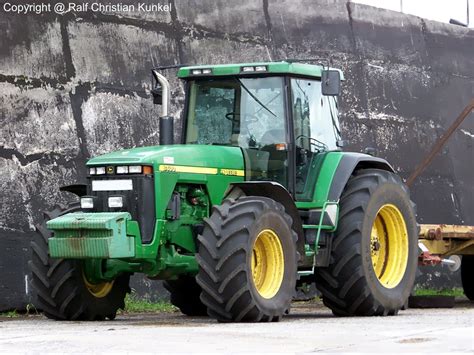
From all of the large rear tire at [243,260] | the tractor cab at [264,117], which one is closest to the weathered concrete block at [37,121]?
the tractor cab at [264,117]

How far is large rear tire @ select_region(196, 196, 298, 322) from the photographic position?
11.4 metres

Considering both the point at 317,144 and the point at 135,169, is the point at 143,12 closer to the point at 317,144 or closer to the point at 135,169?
the point at 317,144

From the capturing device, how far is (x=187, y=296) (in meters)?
14.1

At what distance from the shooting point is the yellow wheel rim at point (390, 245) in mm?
13617

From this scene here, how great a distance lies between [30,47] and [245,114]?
10.7 feet

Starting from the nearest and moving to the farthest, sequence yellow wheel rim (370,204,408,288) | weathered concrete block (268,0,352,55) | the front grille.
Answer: the front grille
yellow wheel rim (370,204,408,288)
weathered concrete block (268,0,352,55)

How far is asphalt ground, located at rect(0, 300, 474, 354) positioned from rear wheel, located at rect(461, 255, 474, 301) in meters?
4.39

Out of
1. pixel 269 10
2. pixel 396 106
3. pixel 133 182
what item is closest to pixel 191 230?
pixel 133 182

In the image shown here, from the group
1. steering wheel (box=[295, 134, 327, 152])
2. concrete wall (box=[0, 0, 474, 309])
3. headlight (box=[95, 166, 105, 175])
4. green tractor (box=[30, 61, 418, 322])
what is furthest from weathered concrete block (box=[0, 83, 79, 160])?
steering wheel (box=[295, 134, 327, 152])

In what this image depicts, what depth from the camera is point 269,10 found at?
18.8 metres

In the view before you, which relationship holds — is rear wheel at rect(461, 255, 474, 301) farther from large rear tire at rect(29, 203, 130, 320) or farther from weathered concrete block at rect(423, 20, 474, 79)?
large rear tire at rect(29, 203, 130, 320)

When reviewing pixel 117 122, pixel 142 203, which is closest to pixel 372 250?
pixel 142 203

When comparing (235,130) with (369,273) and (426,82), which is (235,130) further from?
(426,82)

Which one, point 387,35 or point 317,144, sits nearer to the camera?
point 317,144
